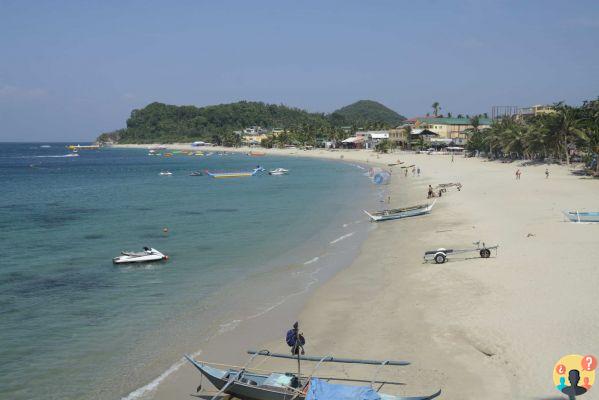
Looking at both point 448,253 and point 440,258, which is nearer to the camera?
point 440,258

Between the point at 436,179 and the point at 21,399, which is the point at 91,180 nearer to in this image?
the point at 436,179

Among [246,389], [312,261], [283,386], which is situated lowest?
[312,261]

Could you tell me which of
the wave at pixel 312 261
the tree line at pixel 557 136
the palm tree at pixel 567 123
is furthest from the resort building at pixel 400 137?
the wave at pixel 312 261

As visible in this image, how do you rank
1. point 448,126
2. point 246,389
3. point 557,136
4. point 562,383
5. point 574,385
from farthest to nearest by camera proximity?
1. point 448,126
2. point 557,136
3. point 246,389
4. point 562,383
5. point 574,385

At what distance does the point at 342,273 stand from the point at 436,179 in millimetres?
44115

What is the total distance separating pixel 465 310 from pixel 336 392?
7890mm

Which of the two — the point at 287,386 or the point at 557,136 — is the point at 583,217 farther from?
the point at 557,136

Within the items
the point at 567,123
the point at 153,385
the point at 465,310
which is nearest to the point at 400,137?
the point at 567,123

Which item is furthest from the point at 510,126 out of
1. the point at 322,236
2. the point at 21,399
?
the point at 21,399

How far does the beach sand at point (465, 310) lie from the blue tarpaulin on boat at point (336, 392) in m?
1.66

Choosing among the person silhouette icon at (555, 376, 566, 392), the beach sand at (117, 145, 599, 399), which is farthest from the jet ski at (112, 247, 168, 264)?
the person silhouette icon at (555, 376, 566, 392)

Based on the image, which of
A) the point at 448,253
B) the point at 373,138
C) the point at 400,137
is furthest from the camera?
the point at 373,138

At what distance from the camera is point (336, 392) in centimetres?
1234

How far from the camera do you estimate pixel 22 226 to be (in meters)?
44.1
